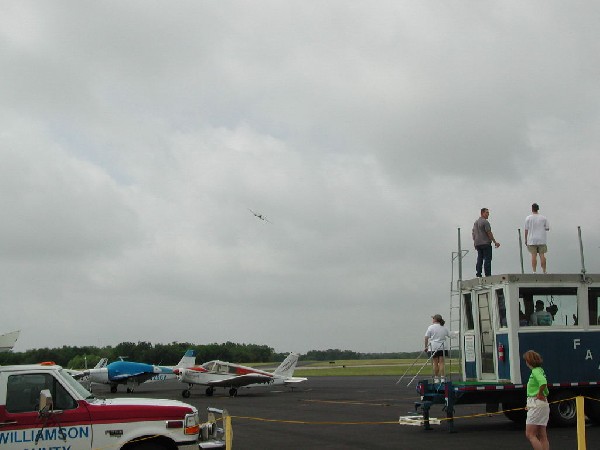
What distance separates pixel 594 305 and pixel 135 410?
425 inches

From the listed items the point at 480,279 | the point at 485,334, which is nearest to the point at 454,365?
the point at 485,334

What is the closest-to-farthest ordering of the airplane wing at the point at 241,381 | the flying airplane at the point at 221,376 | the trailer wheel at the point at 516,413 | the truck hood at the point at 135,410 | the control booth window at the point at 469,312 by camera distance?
the truck hood at the point at 135,410 → the trailer wheel at the point at 516,413 → the control booth window at the point at 469,312 → the airplane wing at the point at 241,381 → the flying airplane at the point at 221,376

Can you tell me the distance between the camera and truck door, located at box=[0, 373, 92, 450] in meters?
8.43

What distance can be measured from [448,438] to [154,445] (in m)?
7.03

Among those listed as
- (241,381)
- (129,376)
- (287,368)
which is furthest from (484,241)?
(129,376)

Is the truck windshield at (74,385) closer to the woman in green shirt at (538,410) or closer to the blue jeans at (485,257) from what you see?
the woman in green shirt at (538,410)

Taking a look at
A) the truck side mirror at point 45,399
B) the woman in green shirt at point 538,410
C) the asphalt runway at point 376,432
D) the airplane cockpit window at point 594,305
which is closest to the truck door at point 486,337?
the asphalt runway at point 376,432

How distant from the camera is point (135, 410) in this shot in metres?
8.99

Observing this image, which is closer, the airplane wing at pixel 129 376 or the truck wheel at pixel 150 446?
the truck wheel at pixel 150 446

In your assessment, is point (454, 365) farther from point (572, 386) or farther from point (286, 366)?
point (286, 366)

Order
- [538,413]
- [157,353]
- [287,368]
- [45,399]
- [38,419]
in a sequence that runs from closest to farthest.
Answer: [45,399] < [38,419] < [538,413] < [287,368] < [157,353]

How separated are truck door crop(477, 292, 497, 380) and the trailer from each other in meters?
0.02

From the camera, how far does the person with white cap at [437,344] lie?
51.8 ft

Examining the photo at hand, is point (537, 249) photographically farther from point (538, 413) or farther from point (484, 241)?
point (538, 413)
